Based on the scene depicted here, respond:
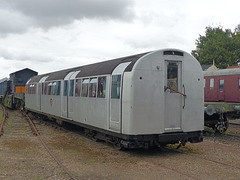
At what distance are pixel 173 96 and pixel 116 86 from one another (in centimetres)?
170

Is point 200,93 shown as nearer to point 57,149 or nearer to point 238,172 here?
point 238,172

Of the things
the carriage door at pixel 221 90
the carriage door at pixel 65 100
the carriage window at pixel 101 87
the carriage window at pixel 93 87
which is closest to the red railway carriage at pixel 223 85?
the carriage door at pixel 221 90

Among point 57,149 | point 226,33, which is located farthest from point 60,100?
point 226,33

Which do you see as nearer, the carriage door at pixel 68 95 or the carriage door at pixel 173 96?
A: the carriage door at pixel 173 96

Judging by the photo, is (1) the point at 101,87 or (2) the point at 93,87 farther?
(2) the point at 93,87

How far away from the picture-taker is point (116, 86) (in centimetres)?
798

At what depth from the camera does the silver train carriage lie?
24.3 feet

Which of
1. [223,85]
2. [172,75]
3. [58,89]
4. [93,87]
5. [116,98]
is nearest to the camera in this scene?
[116,98]

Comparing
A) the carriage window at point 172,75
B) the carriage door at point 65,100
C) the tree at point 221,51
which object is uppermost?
the tree at point 221,51

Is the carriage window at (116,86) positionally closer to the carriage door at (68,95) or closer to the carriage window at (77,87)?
the carriage window at (77,87)

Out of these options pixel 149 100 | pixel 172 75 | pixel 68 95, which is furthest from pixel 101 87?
pixel 68 95

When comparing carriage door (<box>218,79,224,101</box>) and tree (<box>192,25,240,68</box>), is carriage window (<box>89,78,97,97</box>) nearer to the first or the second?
carriage door (<box>218,79,224,101</box>)

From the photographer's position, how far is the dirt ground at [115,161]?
598cm

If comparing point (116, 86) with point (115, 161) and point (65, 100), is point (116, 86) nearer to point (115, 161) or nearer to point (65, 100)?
point (115, 161)
